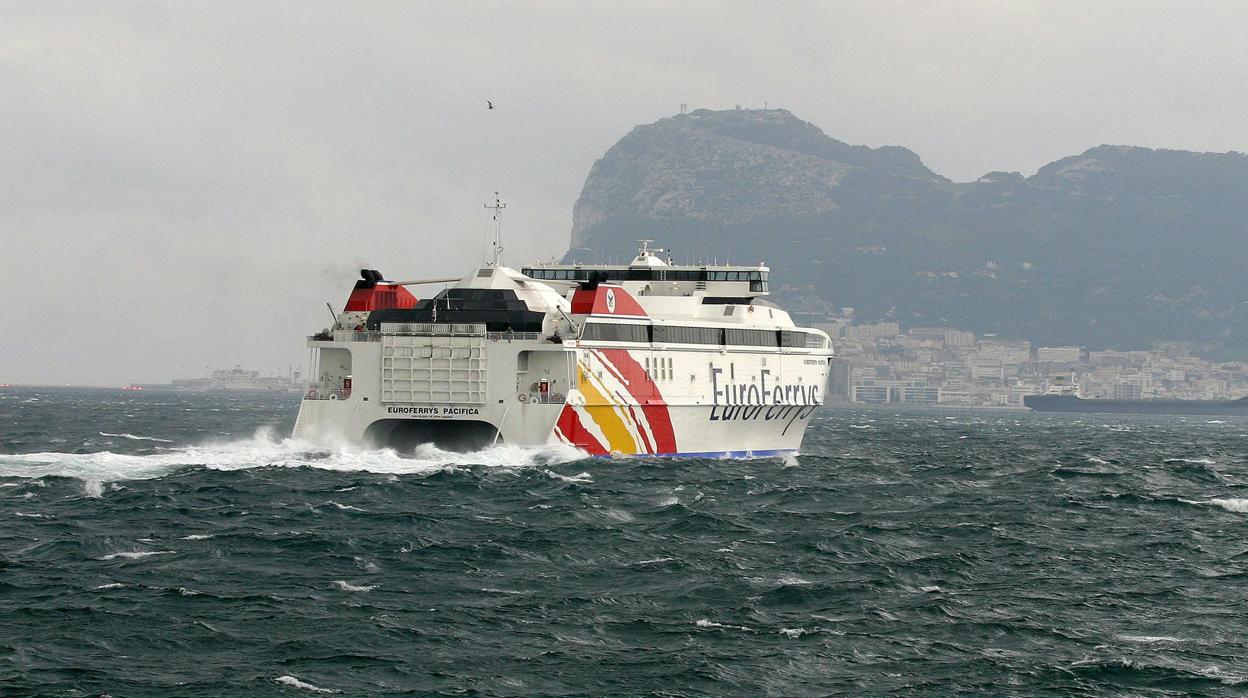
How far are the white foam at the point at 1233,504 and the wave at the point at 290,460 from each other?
63.2 feet

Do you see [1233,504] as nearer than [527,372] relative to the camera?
Yes

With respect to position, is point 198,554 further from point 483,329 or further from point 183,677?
point 483,329

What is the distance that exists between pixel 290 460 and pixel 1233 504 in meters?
27.9

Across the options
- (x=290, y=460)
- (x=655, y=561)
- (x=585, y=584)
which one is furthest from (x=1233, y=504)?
(x=290, y=460)

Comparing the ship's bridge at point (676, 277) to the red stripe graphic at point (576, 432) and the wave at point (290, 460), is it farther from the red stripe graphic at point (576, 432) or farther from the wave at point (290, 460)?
the wave at point (290, 460)

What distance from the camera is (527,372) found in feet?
166

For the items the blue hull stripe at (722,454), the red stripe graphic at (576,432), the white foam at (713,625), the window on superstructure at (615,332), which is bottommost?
the white foam at (713,625)

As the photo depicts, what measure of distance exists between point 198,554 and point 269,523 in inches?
171

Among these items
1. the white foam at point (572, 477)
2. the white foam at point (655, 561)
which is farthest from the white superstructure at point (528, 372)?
the white foam at point (655, 561)

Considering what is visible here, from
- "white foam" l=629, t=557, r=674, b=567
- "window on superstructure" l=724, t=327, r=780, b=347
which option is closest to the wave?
"window on superstructure" l=724, t=327, r=780, b=347

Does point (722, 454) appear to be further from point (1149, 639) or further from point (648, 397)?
point (1149, 639)

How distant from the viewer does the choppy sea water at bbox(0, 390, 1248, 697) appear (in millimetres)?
20500

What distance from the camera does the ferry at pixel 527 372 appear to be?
49594 mm

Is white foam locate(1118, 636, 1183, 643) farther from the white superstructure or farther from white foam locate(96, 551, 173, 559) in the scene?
the white superstructure
